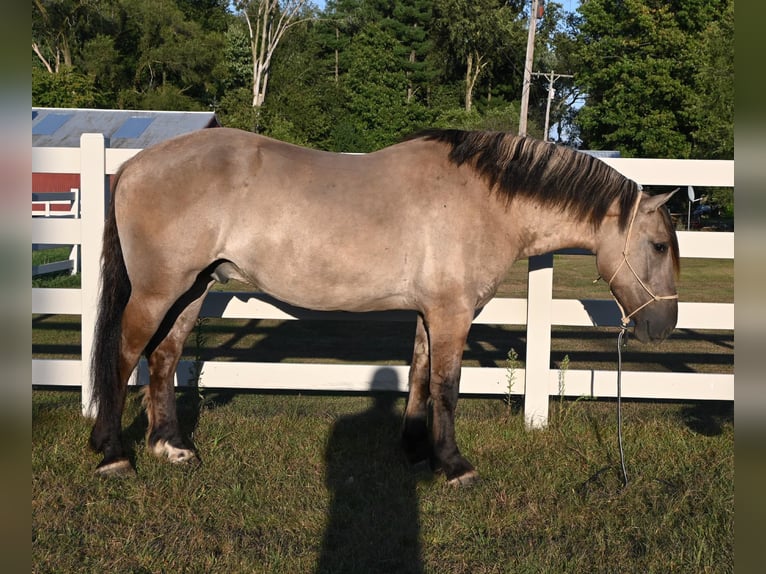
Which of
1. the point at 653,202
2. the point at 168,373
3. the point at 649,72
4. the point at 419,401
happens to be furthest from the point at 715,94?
the point at 168,373

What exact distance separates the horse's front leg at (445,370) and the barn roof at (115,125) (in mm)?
20292

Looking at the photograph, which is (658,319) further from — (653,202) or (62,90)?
(62,90)

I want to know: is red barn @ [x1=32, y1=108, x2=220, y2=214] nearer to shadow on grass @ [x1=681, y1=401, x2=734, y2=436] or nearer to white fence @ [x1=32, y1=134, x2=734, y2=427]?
white fence @ [x1=32, y1=134, x2=734, y2=427]

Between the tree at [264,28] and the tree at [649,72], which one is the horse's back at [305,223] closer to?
the tree at [649,72]

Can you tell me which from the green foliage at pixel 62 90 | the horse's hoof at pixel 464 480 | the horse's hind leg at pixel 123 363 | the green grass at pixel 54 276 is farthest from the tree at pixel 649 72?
the horse's hind leg at pixel 123 363

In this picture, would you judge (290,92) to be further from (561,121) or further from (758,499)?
(758,499)

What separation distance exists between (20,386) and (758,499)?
865 millimetres

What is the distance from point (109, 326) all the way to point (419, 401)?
1.99 m

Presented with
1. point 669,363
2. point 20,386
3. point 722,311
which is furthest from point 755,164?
point 669,363

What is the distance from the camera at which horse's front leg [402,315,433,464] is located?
4602 mm

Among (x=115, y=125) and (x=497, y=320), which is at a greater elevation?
(x=115, y=125)

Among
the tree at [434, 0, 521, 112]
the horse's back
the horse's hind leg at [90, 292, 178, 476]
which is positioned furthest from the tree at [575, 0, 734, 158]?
the horse's hind leg at [90, 292, 178, 476]

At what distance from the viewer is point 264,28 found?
143 feet

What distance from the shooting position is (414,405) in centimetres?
472
